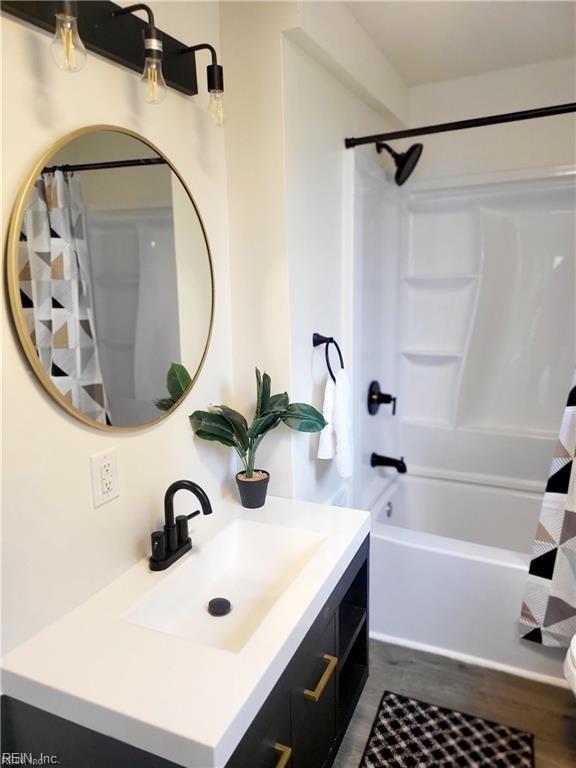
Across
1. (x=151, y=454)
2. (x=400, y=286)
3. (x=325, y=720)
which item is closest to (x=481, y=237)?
(x=400, y=286)

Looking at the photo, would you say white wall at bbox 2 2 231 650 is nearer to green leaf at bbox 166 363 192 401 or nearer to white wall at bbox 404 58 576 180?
green leaf at bbox 166 363 192 401

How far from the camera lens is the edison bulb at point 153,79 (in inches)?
44.6

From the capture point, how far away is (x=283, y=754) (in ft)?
3.62

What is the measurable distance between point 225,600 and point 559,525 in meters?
1.21

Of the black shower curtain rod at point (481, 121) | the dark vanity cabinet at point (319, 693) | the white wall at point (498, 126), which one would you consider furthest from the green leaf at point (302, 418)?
the white wall at point (498, 126)

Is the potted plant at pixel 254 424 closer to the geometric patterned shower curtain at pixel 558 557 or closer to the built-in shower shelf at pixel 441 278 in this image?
the geometric patterned shower curtain at pixel 558 557

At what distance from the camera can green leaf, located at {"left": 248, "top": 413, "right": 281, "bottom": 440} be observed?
5.20 ft

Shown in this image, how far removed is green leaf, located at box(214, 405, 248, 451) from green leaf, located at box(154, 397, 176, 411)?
0.17m

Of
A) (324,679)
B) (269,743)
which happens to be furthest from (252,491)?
(269,743)

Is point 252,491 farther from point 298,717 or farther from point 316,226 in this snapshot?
point 316,226

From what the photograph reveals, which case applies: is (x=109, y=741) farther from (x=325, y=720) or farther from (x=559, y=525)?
(x=559, y=525)

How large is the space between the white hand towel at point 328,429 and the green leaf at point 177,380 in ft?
1.76

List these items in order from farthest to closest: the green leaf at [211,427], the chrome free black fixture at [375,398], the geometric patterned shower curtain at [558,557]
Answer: the chrome free black fixture at [375,398], the geometric patterned shower curtain at [558,557], the green leaf at [211,427]

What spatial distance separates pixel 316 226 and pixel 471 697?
1806mm
